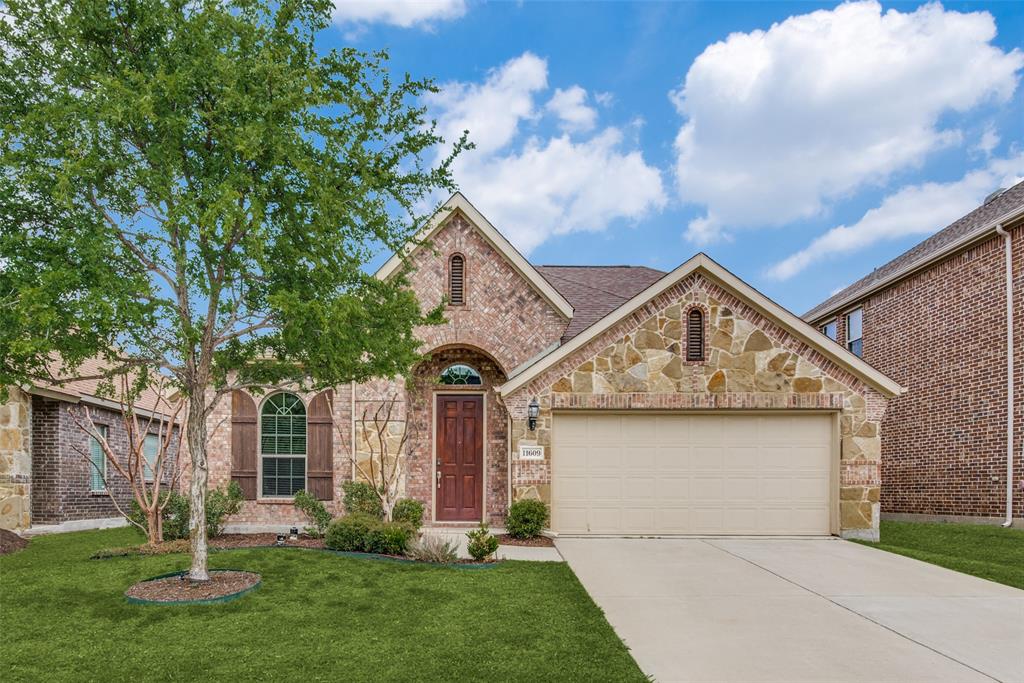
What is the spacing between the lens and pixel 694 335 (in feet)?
39.9

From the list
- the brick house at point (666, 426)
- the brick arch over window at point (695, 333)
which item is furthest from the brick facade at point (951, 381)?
the brick arch over window at point (695, 333)

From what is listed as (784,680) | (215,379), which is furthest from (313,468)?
(784,680)

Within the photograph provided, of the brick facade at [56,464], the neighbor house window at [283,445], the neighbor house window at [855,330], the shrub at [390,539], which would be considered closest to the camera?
the shrub at [390,539]

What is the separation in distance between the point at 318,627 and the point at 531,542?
540cm

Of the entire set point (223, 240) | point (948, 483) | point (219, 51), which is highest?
point (219, 51)

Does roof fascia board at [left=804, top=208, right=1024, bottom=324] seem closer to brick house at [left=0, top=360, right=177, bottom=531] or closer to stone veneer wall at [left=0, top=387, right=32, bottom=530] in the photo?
brick house at [left=0, top=360, right=177, bottom=531]

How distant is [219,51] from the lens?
6.93 meters

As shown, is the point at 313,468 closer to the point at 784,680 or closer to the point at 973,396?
the point at 784,680

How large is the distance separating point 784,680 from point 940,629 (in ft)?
8.09

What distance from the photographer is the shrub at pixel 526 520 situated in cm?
1148

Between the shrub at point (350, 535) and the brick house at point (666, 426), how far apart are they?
2.42 metres

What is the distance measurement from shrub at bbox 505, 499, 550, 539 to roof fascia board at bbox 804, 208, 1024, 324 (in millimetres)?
10926

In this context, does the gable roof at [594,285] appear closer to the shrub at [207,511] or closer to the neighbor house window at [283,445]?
the neighbor house window at [283,445]

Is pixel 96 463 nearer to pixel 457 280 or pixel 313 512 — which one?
pixel 313 512
